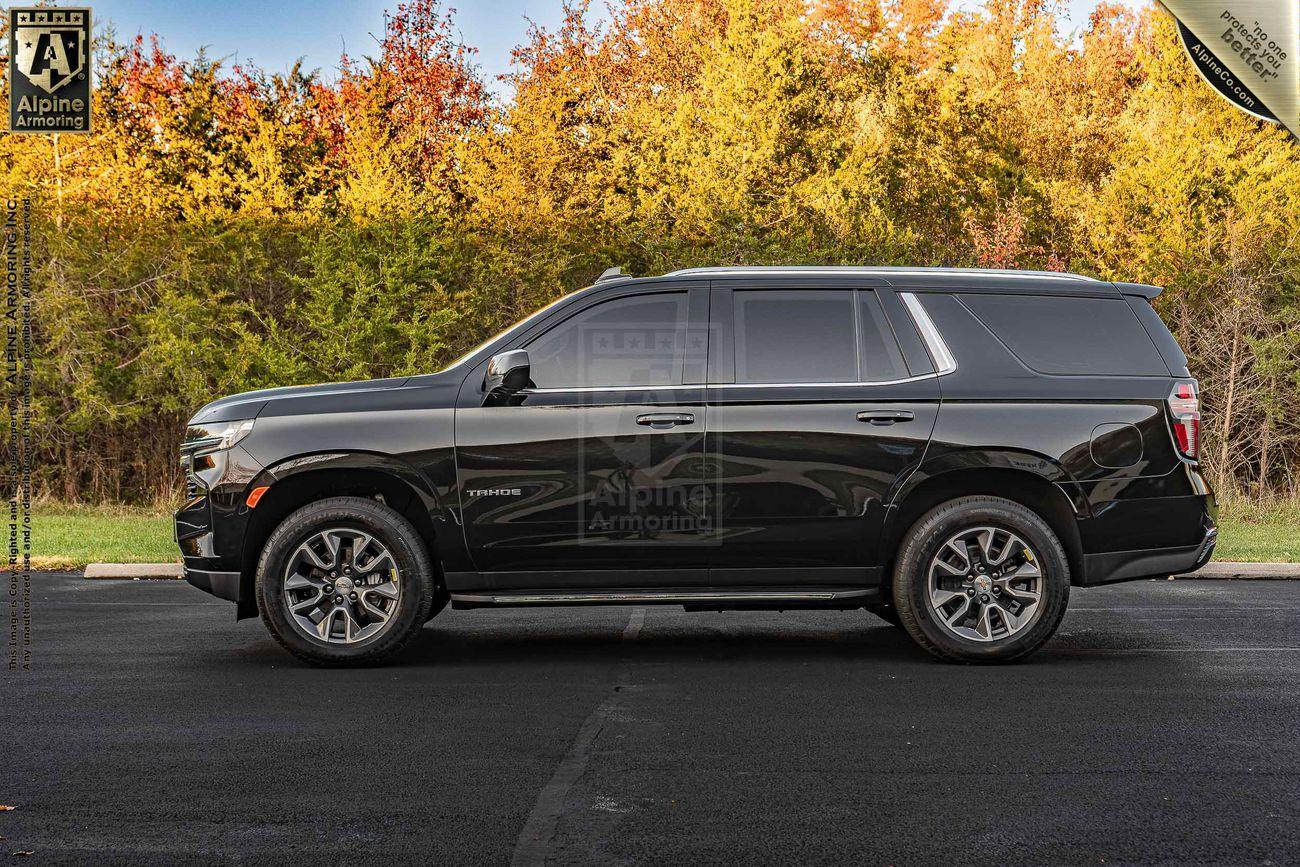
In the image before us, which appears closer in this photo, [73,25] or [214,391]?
[73,25]

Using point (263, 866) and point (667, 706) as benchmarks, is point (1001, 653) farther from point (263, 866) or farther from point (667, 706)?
point (263, 866)

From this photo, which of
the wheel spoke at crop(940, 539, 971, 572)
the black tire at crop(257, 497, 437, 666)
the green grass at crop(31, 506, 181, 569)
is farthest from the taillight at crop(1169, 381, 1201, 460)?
the green grass at crop(31, 506, 181, 569)

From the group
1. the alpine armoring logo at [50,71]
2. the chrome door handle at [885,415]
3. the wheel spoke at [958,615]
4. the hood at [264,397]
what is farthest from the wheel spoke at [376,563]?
the alpine armoring logo at [50,71]

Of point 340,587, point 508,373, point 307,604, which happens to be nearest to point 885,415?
point 508,373

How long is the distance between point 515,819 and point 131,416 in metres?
16.0

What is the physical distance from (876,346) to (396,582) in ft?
9.99

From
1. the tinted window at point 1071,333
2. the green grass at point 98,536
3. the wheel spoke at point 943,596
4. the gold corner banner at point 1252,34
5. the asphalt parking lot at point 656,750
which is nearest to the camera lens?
the gold corner banner at point 1252,34

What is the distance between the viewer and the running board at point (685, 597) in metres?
7.52

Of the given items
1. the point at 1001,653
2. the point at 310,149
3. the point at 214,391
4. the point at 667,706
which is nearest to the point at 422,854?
the point at 667,706

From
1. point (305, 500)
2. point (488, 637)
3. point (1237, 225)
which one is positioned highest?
point (1237, 225)

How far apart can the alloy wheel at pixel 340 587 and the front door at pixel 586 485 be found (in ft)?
1.84

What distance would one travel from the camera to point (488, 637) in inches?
353

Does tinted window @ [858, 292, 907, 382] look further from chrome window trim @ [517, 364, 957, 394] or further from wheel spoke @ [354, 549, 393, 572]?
wheel spoke @ [354, 549, 393, 572]

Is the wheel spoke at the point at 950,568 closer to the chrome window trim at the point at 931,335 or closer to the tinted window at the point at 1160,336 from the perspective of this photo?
the chrome window trim at the point at 931,335
